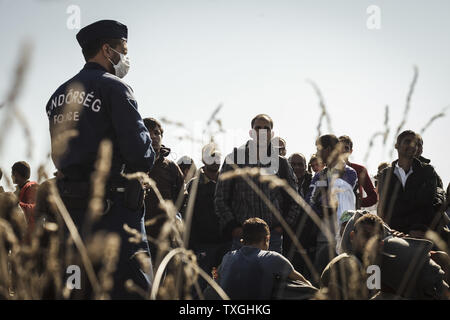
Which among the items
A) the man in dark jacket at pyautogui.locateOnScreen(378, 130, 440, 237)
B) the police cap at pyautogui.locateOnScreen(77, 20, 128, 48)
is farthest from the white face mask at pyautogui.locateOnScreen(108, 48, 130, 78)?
the man in dark jacket at pyautogui.locateOnScreen(378, 130, 440, 237)

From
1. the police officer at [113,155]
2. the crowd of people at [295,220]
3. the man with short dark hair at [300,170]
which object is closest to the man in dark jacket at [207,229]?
the crowd of people at [295,220]

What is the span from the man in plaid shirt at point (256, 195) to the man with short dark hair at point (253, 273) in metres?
0.93

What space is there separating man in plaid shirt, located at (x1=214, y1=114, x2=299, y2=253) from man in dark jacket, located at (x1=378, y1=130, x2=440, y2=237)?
2.79ft

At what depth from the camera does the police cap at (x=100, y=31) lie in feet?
9.64

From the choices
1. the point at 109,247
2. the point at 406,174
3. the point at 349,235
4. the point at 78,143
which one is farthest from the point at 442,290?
the point at 109,247

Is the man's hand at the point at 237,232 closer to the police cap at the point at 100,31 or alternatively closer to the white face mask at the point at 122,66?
the white face mask at the point at 122,66

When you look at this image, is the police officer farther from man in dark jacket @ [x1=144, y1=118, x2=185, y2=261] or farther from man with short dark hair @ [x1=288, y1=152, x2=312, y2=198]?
man with short dark hair @ [x1=288, y1=152, x2=312, y2=198]

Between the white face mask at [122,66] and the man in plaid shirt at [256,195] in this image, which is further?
the man in plaid shirt at [256,195]

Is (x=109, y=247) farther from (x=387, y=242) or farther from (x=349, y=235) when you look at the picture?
(x=349, y=235)

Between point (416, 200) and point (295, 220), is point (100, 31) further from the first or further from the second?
point (416, 200)

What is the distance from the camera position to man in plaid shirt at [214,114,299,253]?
469 centimetres

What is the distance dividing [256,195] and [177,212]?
2.55 m

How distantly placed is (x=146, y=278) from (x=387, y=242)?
1.51 metres
